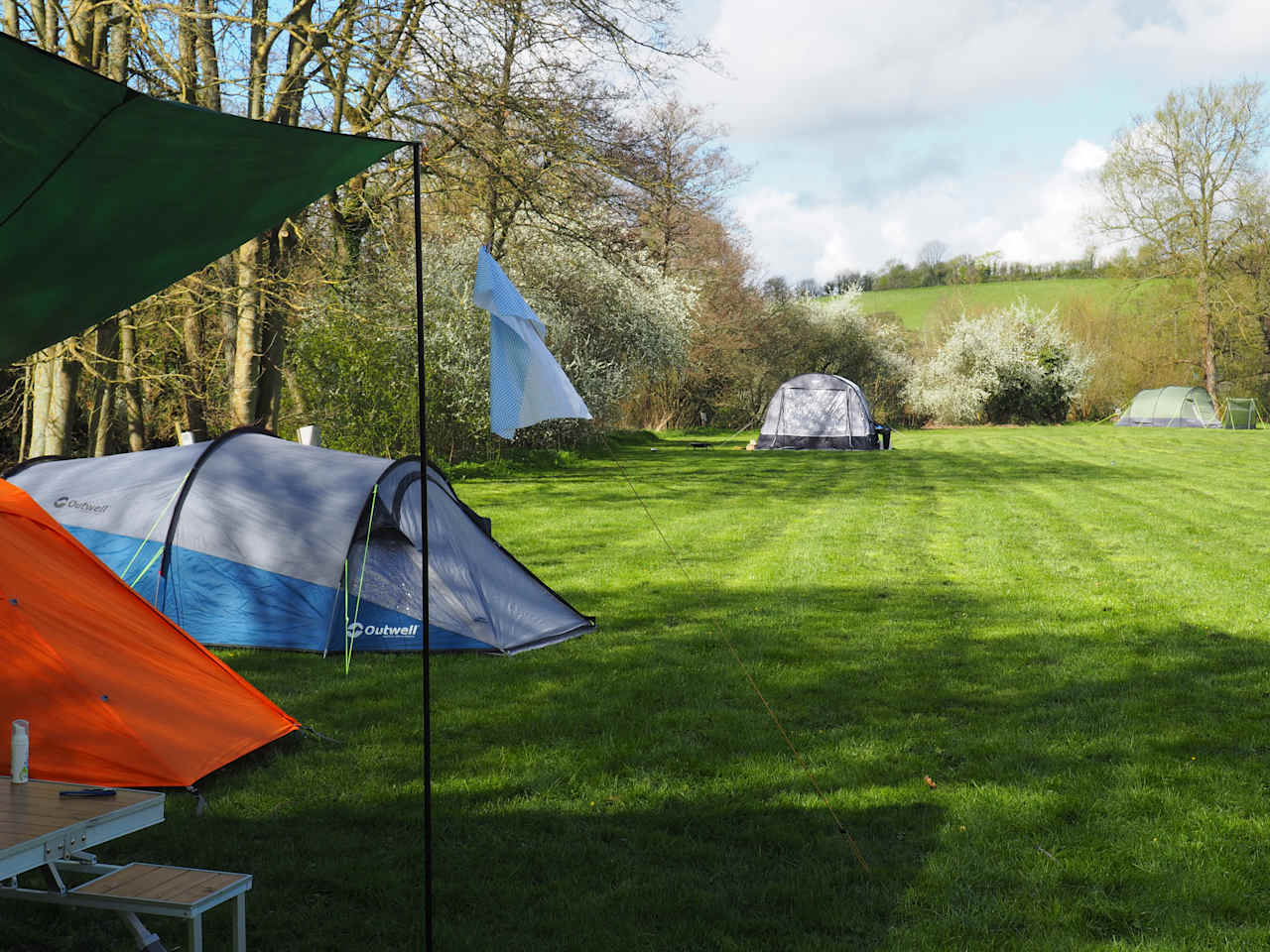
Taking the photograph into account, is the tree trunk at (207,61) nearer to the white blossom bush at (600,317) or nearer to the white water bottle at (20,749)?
the white blossom bush at (600,317)

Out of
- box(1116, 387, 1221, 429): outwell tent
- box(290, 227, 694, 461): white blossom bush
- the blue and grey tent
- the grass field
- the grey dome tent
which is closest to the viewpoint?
the blue and grey tent

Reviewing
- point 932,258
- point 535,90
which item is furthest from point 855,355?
point 932,258

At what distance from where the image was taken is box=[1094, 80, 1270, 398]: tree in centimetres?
3509

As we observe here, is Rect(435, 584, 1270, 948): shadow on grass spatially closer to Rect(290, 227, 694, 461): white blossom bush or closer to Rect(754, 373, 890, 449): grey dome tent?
Rect(290, 227, 694, 461): white blossom bush

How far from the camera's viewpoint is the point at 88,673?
3959mm

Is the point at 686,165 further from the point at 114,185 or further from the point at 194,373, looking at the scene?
the point at 114,185

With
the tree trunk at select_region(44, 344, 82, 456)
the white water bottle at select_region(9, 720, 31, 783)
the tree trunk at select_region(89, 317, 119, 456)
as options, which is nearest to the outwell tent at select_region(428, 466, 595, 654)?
the white water bottle at select_region(9, 720, 31, 783)

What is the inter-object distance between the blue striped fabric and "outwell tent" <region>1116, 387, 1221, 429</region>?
32515mm

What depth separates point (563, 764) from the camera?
15.2ft

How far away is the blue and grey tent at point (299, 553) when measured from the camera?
6238mm

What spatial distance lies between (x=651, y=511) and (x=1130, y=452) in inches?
553

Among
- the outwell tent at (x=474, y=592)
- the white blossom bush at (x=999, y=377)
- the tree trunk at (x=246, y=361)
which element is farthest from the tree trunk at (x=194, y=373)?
the white blossom bush at (x=999, y=377)

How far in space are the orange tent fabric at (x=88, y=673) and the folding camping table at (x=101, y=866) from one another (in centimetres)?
112

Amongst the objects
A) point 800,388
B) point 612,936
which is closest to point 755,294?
point 800,388
